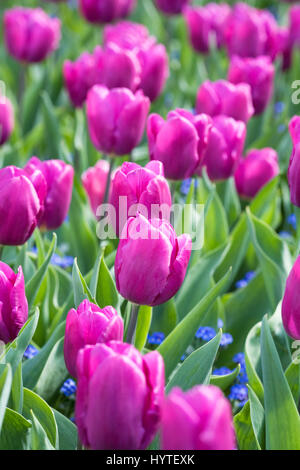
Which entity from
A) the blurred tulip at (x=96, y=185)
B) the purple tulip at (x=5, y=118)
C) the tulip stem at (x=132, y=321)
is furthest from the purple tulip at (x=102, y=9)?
the tulip stem at (x=132, y=321)

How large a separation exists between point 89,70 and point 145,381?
177 cm

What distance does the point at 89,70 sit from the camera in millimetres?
2600

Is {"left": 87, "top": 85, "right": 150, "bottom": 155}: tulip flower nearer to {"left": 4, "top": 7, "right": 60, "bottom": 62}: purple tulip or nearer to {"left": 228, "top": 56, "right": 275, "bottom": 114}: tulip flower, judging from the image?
{"left": 228, "top": 56, "right": 275, "bottom": 114}: tulip flower

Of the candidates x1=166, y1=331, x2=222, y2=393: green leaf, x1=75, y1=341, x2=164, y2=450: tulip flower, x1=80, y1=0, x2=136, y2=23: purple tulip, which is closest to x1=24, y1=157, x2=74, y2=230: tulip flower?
x1=166, y1=331, x2=222, y2=393: green leaf

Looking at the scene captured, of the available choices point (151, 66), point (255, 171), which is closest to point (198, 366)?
point (255, 171)

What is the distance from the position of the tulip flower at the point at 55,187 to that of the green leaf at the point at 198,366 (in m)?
0.58

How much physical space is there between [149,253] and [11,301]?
0.83 feet

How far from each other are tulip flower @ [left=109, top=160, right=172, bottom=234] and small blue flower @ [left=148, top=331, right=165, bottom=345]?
0.32 meters

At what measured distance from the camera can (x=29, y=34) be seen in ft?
9.97

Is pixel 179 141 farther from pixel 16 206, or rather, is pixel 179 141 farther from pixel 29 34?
pixel 29 34

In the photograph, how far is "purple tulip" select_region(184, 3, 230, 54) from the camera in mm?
3376

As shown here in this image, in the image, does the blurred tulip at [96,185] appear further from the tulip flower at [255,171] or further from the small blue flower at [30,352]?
the small blue flower at [30,352]
